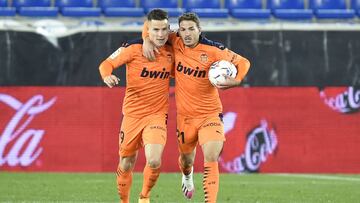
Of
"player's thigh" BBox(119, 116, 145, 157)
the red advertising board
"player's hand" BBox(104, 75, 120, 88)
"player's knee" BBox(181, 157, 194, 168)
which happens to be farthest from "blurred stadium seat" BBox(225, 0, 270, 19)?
"player's hand" BBox(104, 75, 120, 88)

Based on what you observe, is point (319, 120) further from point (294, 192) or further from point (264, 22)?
point (294, 192)

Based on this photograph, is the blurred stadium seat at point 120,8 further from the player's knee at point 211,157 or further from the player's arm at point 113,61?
the player's knee at point 211,157

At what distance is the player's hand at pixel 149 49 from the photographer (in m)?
10.0

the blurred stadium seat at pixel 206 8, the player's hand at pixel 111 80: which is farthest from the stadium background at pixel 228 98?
the player's hand at pixel 111 80

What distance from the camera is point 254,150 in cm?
1852

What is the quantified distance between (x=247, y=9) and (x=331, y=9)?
201 cm

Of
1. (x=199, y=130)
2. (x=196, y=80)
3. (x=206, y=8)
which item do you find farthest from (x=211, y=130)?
(x=206, y=8)

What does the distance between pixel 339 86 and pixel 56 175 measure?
6129mm

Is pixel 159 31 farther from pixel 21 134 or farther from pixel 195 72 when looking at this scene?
pixel 21 134

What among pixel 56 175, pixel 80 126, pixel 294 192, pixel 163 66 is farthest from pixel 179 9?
pixel 163 66

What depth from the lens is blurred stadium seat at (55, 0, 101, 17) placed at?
65.8 ft

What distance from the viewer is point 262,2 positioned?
2144cm

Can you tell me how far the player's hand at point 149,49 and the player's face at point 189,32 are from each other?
0.34 meters

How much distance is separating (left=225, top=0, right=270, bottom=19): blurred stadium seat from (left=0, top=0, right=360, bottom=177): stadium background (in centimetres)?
164
